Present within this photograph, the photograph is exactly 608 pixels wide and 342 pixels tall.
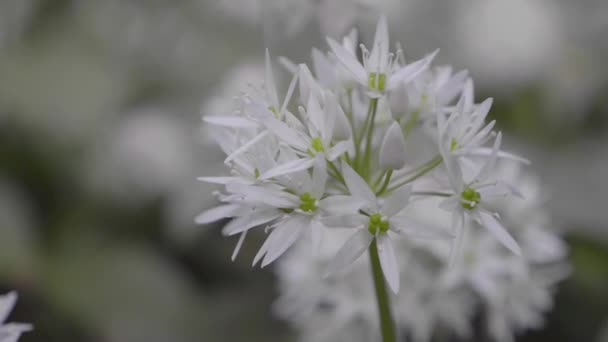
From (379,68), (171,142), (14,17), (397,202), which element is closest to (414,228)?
(397,202)

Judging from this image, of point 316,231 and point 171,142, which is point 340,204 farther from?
point 171,142

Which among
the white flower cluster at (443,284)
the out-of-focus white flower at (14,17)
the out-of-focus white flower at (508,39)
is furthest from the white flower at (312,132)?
the out-of-focus white flower at (508,39)

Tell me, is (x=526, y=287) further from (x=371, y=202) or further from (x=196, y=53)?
(x=196, y=53)

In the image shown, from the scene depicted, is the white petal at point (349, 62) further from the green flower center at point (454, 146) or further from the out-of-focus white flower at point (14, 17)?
the out-of-focus white flower at point (14, 17)

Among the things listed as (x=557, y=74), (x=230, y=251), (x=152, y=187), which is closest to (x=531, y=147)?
(x=557, y=74)

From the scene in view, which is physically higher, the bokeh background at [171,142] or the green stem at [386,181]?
the bokeh background at [171,142]
